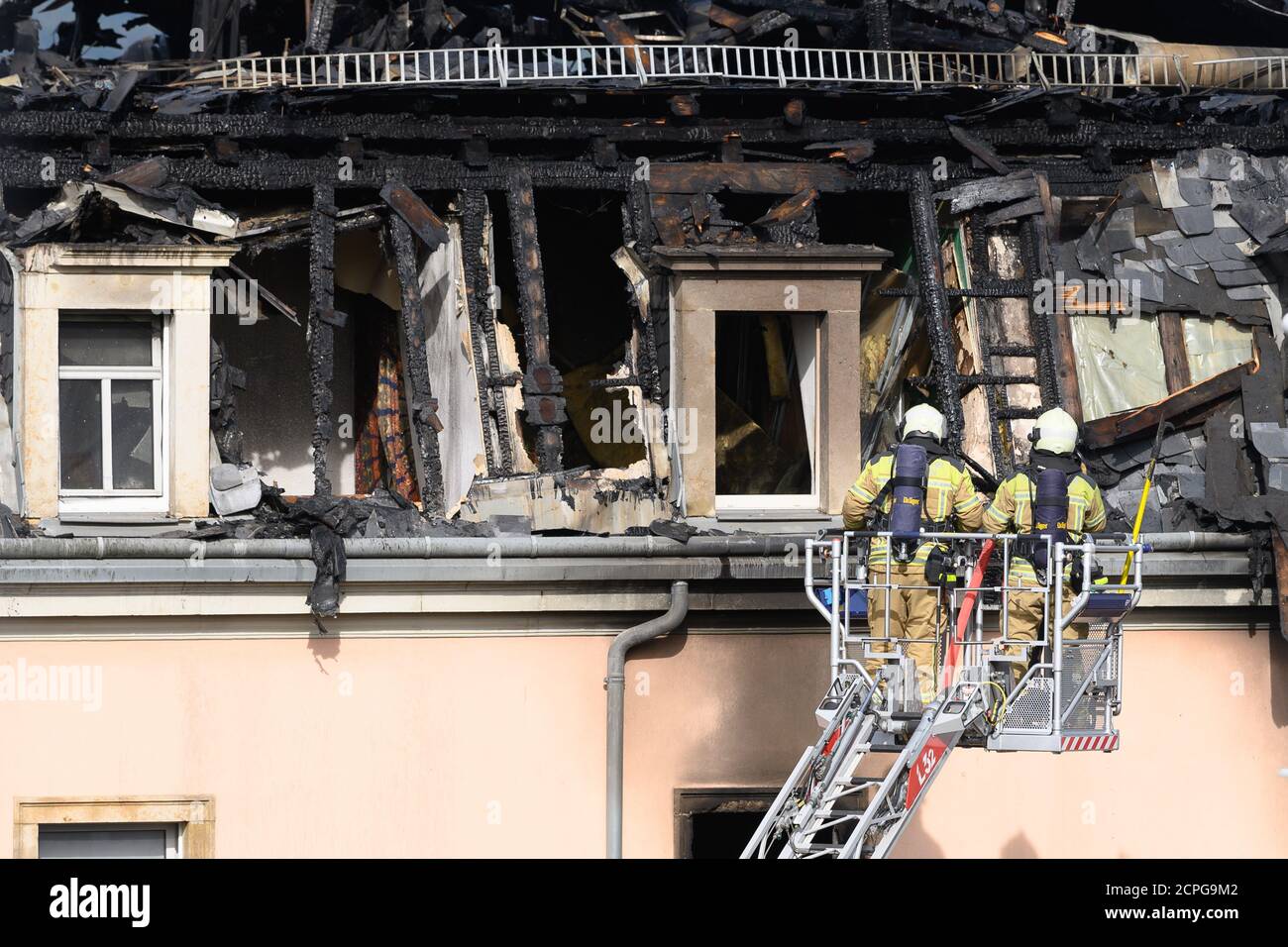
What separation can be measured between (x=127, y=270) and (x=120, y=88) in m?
1.37

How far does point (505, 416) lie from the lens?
1500cm

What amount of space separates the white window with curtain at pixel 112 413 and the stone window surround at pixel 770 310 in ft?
11.9

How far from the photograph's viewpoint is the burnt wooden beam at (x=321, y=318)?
14945 mm

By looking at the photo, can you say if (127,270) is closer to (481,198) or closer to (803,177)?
(481,198)

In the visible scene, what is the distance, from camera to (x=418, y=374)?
49.9ft

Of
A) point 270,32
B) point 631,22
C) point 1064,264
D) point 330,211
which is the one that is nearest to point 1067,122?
point 1064,264

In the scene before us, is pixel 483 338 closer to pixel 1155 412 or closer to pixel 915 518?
pixel 915 518

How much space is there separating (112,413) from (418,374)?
2.16m

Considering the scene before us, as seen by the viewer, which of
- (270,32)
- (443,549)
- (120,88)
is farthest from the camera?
(270,32)

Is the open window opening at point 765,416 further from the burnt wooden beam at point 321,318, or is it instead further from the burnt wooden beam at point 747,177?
the burnt wooden beam at point 321,318

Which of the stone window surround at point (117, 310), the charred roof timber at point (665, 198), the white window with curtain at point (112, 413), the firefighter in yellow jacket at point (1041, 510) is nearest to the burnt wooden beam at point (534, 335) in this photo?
the charred roof timber at point (665, 198)

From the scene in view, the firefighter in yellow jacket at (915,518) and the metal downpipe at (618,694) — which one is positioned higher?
the firefighter in yellow jacket at (915,518)

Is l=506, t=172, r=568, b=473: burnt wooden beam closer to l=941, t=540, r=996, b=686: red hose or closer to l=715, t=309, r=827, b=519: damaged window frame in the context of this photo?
l=715, t=309, r=827, b=519: damaged window frame

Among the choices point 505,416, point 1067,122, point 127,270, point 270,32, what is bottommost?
point 505,416
